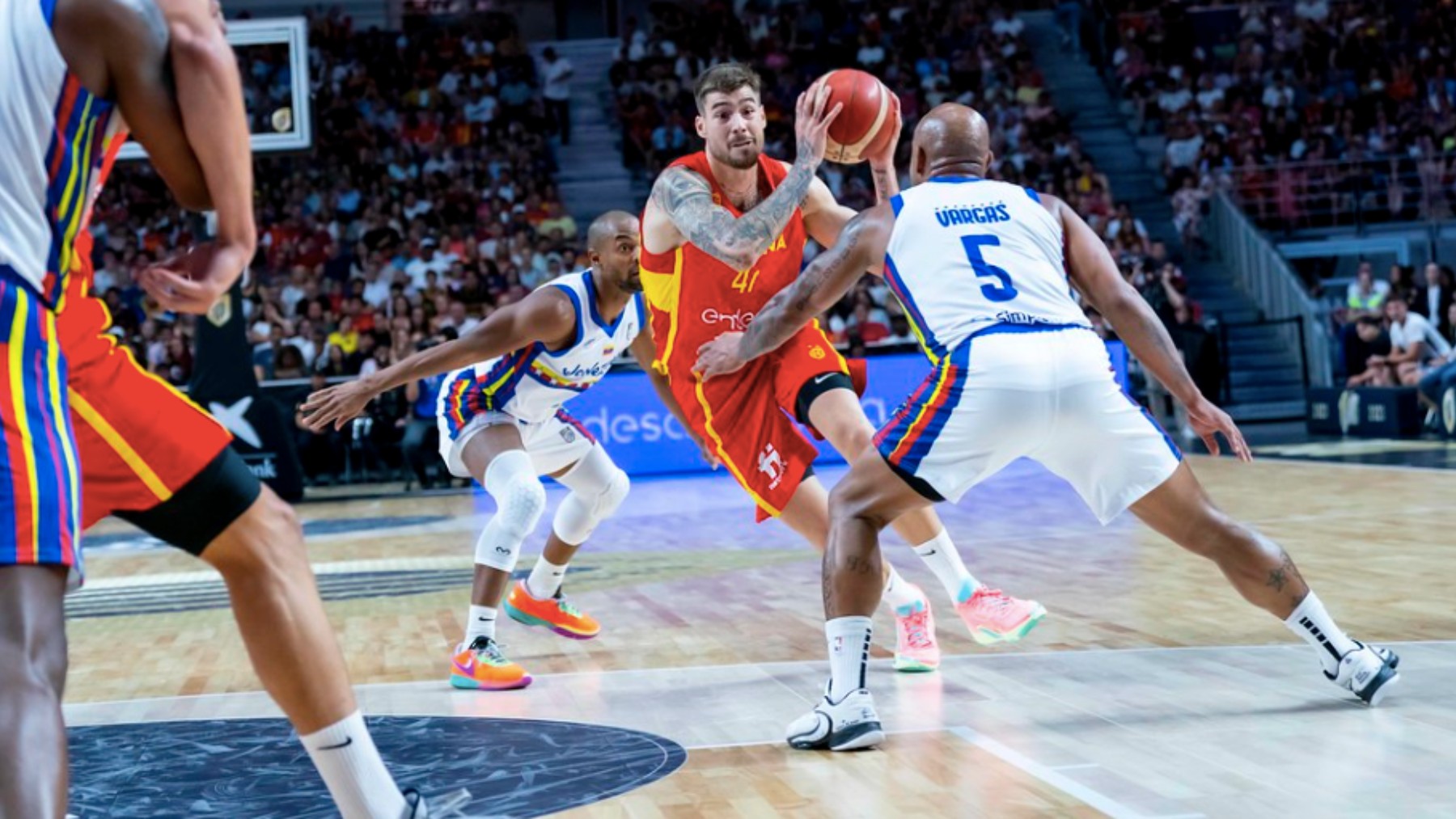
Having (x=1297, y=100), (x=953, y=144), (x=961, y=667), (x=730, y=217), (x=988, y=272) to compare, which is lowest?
(x=961, y=667)

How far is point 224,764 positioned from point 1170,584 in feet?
14.0

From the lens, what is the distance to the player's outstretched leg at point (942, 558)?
4953 mm

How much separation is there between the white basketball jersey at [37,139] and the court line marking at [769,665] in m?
3.18

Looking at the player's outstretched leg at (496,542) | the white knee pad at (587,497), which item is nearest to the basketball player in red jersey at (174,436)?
the player's outstretched leg at (496,542)

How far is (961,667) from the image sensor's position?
517cm

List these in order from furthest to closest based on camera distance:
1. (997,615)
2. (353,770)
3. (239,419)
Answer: (239,419), (997,615), (353,770)

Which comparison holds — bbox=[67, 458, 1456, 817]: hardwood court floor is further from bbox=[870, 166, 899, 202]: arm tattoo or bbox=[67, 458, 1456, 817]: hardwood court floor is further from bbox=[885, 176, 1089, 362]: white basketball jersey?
bbox=[870, 166, 899, 202]: arm tattoo

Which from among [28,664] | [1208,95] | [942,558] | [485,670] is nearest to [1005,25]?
[1208,95]

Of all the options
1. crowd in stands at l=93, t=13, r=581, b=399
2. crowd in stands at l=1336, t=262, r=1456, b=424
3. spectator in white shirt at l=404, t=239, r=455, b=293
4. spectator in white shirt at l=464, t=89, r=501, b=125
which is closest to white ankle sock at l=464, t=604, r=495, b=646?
crowd in stands at l=93, t=13, r=581, b=399

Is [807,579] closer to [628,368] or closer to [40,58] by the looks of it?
[40,58]

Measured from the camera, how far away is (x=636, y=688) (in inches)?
201

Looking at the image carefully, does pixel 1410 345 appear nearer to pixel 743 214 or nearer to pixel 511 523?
pixel 743 214

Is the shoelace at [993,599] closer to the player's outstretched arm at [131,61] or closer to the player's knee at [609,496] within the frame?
the player's knee at [609,496]

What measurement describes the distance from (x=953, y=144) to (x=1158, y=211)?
1855cm
